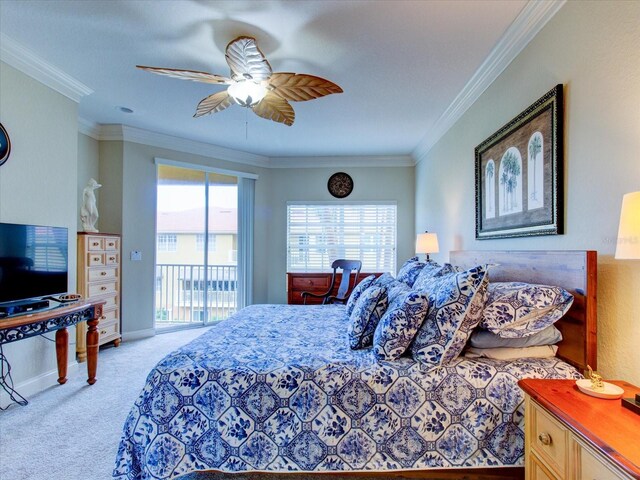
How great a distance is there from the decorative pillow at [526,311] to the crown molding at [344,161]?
3.93 m

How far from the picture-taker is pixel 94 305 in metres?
2.82

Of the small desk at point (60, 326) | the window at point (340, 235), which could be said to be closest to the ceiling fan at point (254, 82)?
the small desk at point (60, 326)

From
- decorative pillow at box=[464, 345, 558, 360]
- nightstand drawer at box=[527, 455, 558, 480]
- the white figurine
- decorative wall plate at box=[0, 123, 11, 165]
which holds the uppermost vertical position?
decorative wall plate at box=[0, 123, 11, 165]

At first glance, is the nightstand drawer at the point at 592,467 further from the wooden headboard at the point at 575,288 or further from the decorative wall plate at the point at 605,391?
the wooden headboard at the point at 575,288

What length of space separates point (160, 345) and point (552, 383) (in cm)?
398

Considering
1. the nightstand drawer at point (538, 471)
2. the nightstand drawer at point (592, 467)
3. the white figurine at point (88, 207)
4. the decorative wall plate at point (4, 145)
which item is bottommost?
the nightstand drawer at point (538, 471)

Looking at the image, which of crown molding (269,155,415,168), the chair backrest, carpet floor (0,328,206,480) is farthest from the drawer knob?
crown molding (269,155,415,168)

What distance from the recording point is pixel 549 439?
112cm

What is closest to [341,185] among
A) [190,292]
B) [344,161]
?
[344,161]

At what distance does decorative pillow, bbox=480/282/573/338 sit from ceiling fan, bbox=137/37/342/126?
158 cm

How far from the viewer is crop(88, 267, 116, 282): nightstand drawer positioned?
3.42 metres

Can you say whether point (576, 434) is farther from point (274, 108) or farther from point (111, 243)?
point (111, 243)

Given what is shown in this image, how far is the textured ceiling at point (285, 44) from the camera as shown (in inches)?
75.5

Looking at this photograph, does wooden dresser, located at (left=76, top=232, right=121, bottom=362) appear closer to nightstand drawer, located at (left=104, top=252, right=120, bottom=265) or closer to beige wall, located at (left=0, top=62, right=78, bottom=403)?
nightstand drawer, located at (left=104, top=252, right=120, bottom=265)
